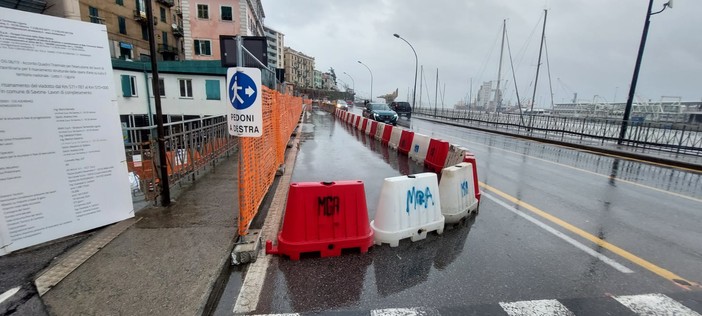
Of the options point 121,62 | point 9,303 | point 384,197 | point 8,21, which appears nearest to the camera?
point 9,303

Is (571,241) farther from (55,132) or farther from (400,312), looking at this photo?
(55,132)

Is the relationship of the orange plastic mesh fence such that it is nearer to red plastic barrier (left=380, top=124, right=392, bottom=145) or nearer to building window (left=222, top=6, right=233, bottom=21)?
red plastic barrier (left=380, top=124, right=392, bottom=145)

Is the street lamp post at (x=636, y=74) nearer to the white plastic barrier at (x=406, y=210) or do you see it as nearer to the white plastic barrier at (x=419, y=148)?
the white plastic barrier at (x=419, y=148)

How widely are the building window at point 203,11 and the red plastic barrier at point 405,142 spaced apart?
36.4m

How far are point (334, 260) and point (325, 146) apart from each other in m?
9.08

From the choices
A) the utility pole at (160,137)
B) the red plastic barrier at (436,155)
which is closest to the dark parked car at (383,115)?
the red plastic barrier at (436,155)

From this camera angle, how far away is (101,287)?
9.50 ft

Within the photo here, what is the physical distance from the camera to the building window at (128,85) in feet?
87.6

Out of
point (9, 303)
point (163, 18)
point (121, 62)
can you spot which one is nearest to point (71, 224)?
point (9, 303)

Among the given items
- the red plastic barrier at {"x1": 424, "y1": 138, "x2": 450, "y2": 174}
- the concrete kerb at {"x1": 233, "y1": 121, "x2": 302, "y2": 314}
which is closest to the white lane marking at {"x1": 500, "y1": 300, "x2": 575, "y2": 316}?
the concrete kerb at {"x1": 233, "y1": 121, "x2": 302, "y2": 314}

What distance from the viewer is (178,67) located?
98.7 ft

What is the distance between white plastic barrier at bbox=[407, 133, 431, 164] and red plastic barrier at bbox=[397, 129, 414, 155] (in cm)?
35

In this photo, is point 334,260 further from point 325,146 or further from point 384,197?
point 325,146

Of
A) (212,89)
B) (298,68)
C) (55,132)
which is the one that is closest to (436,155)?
(55,132)
